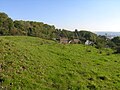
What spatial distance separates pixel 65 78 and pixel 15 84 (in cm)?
446

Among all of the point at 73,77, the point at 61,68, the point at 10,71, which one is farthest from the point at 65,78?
the point at 10,71

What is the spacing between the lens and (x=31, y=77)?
17078 millimetres

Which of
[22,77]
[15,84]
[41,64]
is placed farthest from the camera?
[41,64]

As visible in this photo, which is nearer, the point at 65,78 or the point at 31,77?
the point at 31,77

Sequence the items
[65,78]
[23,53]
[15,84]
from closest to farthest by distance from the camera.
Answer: [15,84] → [65,78] → [23,53]

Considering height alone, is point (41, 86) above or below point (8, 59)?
below

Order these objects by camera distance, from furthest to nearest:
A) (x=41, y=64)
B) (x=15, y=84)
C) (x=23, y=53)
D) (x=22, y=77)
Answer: (x=23, y=53) < (x=41, y=64) < (x=22, y=77) < (x=15, y=84)

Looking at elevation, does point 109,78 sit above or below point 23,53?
below

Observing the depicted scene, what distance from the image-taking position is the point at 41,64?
2036 cm

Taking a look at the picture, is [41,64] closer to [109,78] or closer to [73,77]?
[73,77]

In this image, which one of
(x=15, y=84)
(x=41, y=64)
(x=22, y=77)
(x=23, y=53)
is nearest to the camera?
→ (x=15, y=84)

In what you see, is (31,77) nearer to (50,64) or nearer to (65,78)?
(65,78)

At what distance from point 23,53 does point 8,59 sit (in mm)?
3145

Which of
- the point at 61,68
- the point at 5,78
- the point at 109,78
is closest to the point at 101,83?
the point at 109,78
